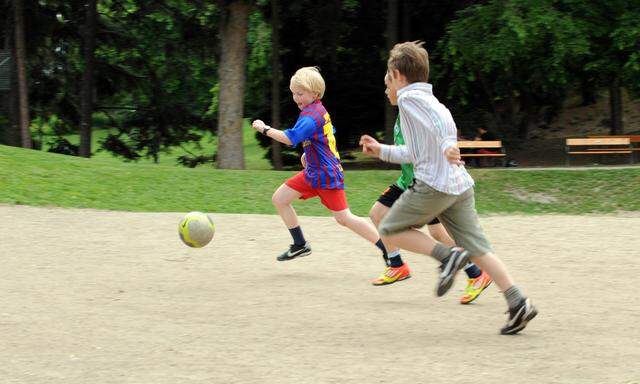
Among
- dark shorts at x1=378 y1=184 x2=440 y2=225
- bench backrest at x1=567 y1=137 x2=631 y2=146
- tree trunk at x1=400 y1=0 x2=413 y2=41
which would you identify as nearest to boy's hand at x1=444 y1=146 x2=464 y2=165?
dark shorts at x1=378 y1=184 x2=440 y2=225

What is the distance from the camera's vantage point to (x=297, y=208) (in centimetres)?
1418

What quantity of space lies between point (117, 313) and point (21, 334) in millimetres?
814

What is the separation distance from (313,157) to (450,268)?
7.58ft

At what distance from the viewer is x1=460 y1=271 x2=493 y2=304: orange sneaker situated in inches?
278

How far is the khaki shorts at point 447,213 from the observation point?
6.01m

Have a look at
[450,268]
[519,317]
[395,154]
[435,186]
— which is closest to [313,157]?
[395,154]

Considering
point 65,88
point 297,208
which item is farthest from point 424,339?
point 65,88

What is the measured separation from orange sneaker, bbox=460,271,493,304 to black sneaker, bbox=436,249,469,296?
3.70 ft

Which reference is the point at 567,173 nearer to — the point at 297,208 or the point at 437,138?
the point at 297,208

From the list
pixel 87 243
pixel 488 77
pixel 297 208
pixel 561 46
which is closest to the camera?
pixel 87 243

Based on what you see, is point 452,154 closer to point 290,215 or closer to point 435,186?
point 435,186

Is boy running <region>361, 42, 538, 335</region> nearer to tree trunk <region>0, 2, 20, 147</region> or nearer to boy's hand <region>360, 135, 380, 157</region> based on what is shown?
boy's hand <region>360, 135, 380, 157</region>

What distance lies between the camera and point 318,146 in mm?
7906

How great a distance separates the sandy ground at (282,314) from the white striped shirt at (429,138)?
95cm
